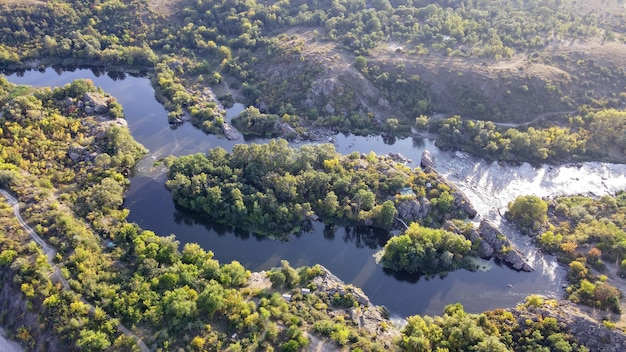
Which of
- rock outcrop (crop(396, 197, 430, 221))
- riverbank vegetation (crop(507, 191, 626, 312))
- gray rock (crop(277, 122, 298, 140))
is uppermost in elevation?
gray rock (crop(277, 122, 298, 140))

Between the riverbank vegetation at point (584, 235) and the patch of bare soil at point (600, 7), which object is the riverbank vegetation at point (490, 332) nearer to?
the riverbank vegetation at point (584, 235)

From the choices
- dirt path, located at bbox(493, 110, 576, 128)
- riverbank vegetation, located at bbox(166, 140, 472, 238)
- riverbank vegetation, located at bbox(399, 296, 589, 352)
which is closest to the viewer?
riverbank vegetation, located at bbox(399, 296, 589, 352)

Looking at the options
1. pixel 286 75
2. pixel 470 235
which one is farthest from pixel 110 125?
pixel 470 235

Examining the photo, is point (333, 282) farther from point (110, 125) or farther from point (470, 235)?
point (110, 125)

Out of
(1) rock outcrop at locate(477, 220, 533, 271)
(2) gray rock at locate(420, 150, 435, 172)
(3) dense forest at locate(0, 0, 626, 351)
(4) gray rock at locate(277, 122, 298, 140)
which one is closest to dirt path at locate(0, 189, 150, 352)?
(3) dense forest at locate(0, 0, 626, 351)

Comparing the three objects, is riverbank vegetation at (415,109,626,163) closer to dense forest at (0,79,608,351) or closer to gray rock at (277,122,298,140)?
gray rock at (277,122,298,140)
